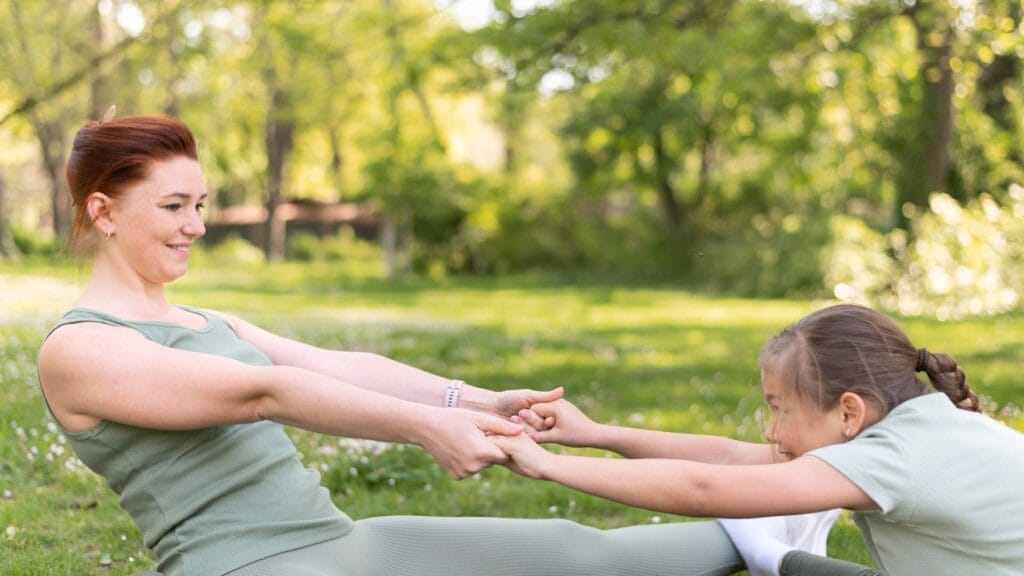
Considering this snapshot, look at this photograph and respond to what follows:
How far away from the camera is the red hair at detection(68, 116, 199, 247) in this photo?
3256mm

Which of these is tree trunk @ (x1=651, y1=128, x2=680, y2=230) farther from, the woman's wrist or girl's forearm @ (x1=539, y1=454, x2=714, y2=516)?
girl's forearm @ (x1=539, y1=454, x2=714, y2=516)

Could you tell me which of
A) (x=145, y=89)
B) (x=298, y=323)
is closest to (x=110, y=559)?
(x=298, y=323)

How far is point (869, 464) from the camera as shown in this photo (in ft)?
9.46

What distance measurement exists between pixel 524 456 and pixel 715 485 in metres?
0.55

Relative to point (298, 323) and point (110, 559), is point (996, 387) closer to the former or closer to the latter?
point (110, 559)

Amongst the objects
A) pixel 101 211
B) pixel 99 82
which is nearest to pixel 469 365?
pixel 101 211

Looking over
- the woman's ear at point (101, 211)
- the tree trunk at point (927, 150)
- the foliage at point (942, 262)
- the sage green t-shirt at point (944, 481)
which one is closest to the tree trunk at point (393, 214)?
the foliage at point (942, 262)

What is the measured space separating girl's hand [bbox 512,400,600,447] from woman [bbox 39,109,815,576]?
11.7 inches

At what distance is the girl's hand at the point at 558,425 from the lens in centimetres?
383

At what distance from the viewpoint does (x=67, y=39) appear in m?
30.0

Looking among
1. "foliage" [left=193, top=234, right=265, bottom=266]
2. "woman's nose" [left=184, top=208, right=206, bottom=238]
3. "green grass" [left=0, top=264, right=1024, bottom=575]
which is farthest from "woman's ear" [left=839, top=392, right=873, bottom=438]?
"foliage" [left=193, top=234, right=265, bottom=266]

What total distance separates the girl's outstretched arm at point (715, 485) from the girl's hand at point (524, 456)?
0.02m

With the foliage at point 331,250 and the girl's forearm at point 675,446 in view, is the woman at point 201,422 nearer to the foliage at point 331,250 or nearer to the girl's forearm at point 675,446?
the girl's forearm at point 675,446

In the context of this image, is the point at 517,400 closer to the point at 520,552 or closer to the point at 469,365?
the point at 520,552
